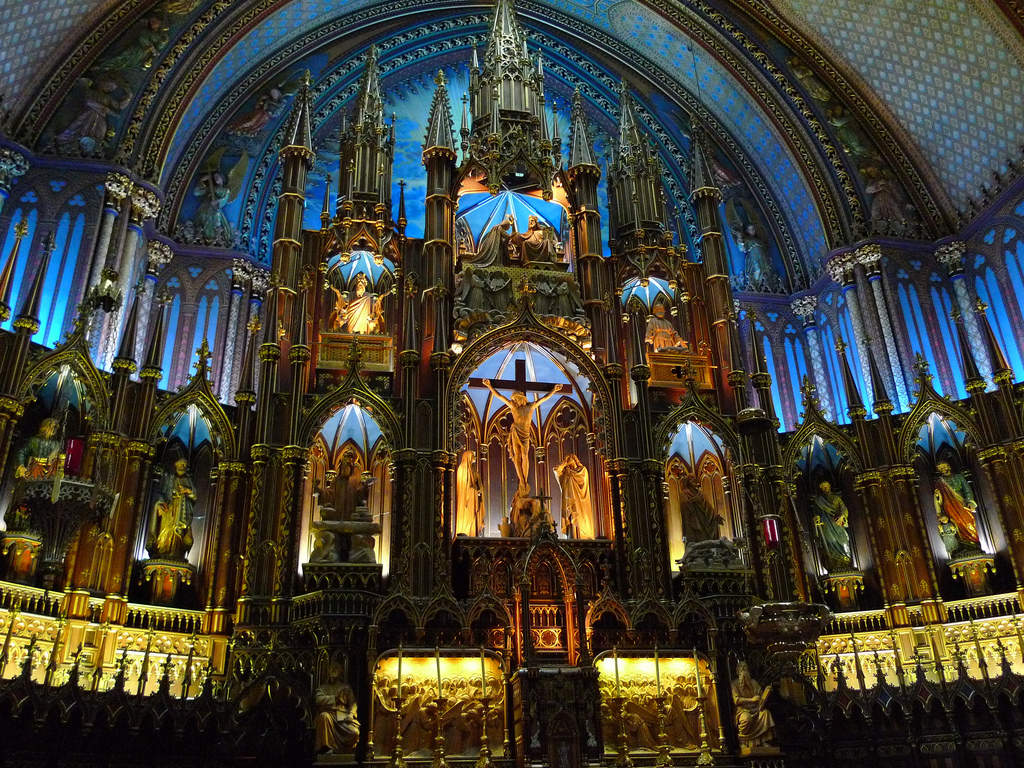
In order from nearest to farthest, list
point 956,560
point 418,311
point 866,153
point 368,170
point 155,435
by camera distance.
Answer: point 155,435, point 956,560, point 418,311, point 368,170, point 866,153

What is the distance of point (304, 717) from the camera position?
15.5 m

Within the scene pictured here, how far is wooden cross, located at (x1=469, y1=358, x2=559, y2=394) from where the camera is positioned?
2072 centimetres

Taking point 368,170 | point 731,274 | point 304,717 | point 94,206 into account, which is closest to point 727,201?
point 731,274

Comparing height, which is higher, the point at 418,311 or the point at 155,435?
the point at 418,311

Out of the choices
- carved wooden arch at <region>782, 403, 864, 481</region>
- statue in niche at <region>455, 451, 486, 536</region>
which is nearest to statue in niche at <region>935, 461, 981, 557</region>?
carved wooden arch at <region>782, 403, 864, 481</region>

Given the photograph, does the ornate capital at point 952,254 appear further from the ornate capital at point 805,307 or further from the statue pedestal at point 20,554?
the statue pedestal at point 20,554

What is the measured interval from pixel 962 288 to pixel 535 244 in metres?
11.5

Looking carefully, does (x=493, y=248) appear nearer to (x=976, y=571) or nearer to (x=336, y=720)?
(x=336, y=720)

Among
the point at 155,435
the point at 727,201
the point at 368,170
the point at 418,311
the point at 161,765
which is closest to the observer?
the point at 161,765

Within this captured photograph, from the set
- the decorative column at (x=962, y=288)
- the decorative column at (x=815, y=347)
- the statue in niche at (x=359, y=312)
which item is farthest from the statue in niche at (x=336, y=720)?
the decorative column at (x=962, y=288)

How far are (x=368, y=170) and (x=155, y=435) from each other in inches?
351

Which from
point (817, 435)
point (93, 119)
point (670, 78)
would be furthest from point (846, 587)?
point (93, 119)

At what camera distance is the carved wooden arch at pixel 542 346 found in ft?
65.2

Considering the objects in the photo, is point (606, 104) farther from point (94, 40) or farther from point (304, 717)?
point (304, 717)
